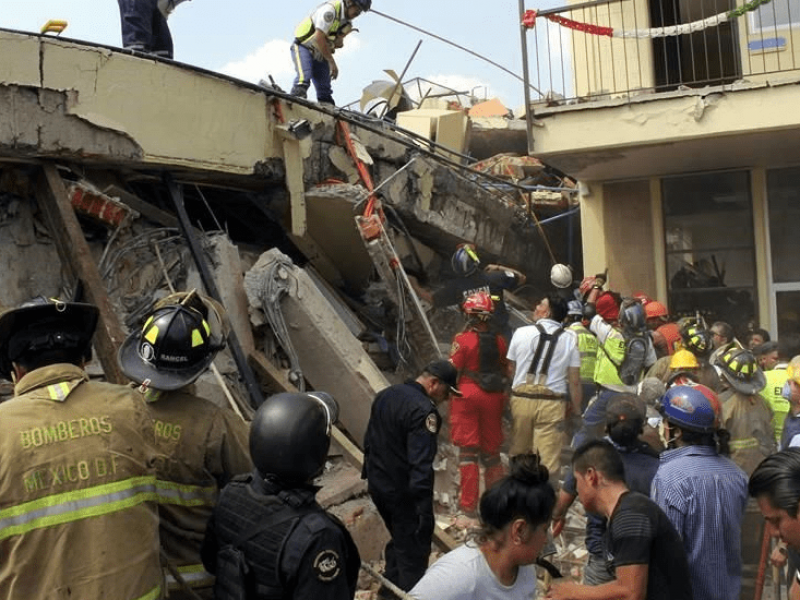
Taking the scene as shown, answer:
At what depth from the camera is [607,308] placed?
25.8ft

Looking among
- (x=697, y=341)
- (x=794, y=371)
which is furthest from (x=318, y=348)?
(x=794, y=371)

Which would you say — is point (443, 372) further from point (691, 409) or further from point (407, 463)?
point (691, 409)

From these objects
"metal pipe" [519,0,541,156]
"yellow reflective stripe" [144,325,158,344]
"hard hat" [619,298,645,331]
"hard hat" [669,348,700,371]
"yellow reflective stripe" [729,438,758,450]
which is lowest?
"yellow reflective stripe" [729,438,758,450]

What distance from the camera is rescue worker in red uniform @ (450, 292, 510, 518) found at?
705 centimetres

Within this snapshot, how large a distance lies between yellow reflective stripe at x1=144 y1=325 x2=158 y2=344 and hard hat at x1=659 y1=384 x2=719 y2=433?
204 centimetres

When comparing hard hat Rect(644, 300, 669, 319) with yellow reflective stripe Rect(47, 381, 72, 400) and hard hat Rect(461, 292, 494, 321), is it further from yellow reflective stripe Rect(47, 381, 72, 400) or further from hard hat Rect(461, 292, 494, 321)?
yellow reflective stripe Rect(47, 381, 72, 400)

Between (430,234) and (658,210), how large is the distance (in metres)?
2.68

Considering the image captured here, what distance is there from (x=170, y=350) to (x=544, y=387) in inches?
176

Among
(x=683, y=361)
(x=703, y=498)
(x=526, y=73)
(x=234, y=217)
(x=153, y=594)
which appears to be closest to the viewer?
(x=153, y=594)

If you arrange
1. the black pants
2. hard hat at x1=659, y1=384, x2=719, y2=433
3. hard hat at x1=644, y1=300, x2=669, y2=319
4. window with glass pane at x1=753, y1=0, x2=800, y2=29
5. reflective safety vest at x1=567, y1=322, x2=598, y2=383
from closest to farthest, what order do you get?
hard hat at x1=659, y1=384, x2=719, y2=433, the black pants, reflective safety vest at x1=567, y1=322, x2=598, y2=383, hard hat at x1=644, y1=300, x2=669, y2=319, window with glass pane at x1=753, y1=0, x2=800, y2=29

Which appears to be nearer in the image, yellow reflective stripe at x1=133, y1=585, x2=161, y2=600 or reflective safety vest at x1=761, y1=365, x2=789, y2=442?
yellow reflective stripe at x1=133, y1=585, x2=161, y2=600

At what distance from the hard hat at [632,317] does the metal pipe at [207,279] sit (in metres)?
3.32

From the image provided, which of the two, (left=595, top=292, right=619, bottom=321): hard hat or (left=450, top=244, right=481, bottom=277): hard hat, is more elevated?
(left=450, top=244, right=481, bottom=277): hard hat

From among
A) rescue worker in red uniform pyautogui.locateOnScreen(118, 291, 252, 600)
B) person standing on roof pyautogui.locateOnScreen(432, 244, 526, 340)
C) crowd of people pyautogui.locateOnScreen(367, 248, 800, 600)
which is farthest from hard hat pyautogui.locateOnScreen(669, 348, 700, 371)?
rescue worker in red uniform pyautogui.locateOnScreen(118, 291, 252, 600)
